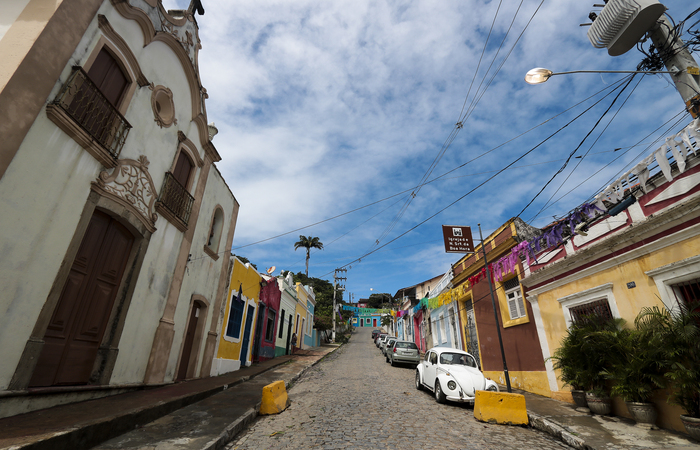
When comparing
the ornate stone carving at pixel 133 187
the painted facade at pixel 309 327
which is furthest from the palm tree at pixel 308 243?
the ornate stone carving at pixel 133 187

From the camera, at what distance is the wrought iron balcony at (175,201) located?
335 inches

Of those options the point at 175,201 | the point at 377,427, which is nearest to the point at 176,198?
the point at 175,201

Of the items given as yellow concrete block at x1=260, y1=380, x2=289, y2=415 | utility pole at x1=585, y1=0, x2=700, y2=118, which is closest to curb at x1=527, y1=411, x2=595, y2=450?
yellow concrete block at x1=260, y1=380, x2=289, y2=415

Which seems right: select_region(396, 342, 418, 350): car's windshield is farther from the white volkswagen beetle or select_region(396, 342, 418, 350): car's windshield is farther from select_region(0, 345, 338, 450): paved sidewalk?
select_region(0, 345, 338, 450): paved sidewalk

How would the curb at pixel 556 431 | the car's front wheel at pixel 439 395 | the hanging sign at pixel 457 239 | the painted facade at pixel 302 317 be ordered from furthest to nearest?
the painted facade at pixel 302 317
the hanging sign at pixel 457 239
the car's front wheel at pixel 439 395
the curb at pixel 556 431

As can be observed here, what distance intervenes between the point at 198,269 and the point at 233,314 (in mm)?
3745

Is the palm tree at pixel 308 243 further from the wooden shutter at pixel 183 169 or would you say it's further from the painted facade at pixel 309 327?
the wooden shutter at pixel 183 169

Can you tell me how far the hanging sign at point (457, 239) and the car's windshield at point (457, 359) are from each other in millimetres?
3422

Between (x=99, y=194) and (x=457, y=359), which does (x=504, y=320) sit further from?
(x=99, y=194)

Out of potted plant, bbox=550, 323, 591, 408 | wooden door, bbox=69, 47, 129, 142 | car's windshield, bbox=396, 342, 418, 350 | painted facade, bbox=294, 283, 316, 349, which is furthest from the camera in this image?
painted facade, bbox=294, 283, 316, 349

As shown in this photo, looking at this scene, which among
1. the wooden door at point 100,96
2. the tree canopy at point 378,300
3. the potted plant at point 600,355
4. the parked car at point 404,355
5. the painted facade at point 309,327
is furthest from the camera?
the tree canopy at point 378,300

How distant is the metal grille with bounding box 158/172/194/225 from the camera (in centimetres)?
859

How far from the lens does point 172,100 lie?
29.5 feet

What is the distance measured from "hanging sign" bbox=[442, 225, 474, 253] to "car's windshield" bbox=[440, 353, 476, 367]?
11.2 ft
